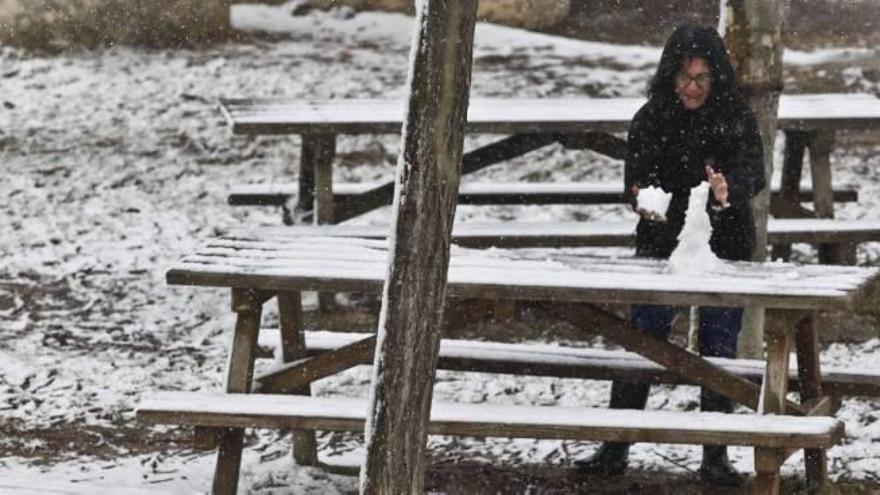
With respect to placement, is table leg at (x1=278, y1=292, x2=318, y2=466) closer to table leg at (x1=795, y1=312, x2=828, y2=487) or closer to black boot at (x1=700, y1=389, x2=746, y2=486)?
black boot at (x1=700, y1=389, x2=746, y2=486)

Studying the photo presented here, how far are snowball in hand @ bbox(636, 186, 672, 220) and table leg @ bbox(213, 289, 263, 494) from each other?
4.86ft

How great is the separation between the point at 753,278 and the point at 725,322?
77cm

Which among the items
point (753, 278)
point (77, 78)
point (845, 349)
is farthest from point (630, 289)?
point (77, 78)

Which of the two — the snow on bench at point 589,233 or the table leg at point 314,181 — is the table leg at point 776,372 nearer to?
the snow on bench at point 589,233

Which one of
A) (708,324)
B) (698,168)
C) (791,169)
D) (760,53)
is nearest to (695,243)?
(698,168)

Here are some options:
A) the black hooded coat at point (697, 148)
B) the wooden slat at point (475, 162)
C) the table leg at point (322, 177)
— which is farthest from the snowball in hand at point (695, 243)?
the table leg at point (322, 177)

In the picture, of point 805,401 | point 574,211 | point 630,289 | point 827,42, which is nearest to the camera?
point 630,289

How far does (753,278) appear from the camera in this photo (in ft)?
18.8

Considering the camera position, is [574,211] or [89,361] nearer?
[89,361]

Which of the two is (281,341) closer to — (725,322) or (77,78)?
(725,322)

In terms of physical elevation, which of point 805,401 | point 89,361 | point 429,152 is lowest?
point 89,361

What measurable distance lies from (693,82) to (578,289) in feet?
3.86

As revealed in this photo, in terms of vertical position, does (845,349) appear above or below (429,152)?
below

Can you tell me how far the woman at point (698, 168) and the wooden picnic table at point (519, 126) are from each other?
7.01 feet
